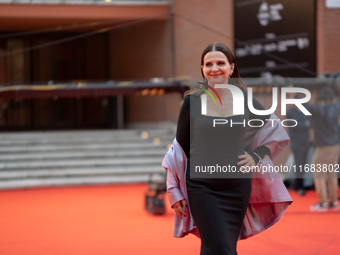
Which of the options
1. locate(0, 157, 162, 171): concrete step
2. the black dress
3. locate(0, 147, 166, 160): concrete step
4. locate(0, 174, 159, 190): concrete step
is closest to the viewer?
the black dress

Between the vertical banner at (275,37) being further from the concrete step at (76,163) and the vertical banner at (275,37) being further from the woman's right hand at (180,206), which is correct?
the woman's right hand at (180,206)

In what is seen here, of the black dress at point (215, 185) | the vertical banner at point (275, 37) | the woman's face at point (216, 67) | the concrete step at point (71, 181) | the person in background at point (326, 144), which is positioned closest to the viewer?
the black dress at point (215, 185)

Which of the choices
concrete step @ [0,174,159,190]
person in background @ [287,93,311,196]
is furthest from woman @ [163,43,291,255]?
concrete step @ [0,174,159,190]

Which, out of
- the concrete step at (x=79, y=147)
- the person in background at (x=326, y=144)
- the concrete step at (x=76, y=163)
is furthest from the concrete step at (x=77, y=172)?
the person in background at (x=326, y=144)

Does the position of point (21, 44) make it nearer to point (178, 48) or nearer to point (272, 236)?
point (178, 48)

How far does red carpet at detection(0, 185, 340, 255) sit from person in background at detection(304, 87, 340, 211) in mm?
309

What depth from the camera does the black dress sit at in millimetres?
2891

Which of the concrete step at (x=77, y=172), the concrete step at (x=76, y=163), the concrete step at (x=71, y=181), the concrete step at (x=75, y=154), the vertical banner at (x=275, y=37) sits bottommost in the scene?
the concrete step at (x=71, y=181)

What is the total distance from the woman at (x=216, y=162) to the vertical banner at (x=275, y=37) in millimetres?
9712

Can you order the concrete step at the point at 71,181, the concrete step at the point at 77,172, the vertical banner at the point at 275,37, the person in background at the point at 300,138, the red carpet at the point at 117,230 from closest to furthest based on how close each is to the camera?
the red carpet at the point at 117,230 → the person in background at the point at 300,138 → the concrete step at the point at 71,181 → the concrete step at the point at 77,172 → the vertical banner at the point at 275,37

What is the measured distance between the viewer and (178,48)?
15.8 m

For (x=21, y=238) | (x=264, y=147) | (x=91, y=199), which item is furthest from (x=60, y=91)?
(x=264, y=147)

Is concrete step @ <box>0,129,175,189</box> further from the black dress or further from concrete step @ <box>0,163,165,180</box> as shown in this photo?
the black dress

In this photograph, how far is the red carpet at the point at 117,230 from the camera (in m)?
5.50
